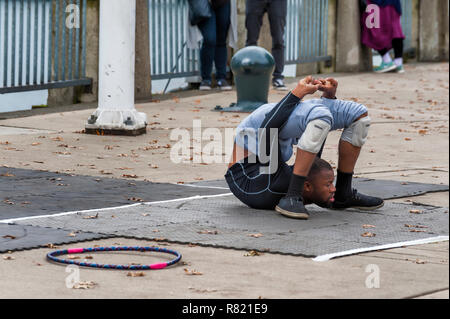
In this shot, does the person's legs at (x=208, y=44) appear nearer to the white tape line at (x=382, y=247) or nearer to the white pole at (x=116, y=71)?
the white pole at (x=116, y=71)

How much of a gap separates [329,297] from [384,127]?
865 centimetres

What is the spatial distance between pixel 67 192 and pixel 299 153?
201cm

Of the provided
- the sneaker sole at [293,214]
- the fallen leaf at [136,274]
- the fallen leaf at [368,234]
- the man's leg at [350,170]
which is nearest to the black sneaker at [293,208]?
the sneaker sole at [293,214]

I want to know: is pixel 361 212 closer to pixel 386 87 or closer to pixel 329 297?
pixel 329 297

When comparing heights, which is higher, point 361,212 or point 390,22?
point 390,22

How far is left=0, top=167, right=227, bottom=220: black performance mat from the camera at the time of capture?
7578 millimetres

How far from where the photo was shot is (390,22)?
804 inches

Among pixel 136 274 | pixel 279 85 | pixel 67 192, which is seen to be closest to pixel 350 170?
pixel 67 192

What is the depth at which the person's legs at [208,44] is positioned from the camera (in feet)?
53.8


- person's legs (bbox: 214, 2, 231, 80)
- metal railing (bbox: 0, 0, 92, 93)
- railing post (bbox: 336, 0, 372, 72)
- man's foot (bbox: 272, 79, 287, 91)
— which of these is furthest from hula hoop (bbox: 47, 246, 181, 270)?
railing post (bbox: 336, 0, 372, 72)

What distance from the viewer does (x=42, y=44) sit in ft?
48.2

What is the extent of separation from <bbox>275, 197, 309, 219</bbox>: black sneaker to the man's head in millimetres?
200
